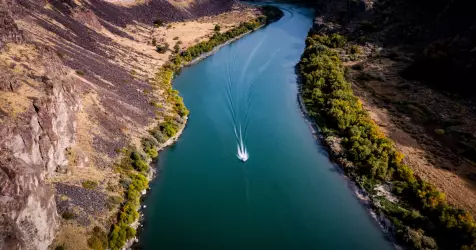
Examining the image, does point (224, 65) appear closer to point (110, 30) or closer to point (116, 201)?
point (110, 30)

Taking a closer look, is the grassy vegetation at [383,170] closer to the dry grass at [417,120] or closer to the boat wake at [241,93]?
the dry grass at [417,120]

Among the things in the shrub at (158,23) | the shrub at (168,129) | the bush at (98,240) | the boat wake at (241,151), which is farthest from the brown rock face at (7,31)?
the shrub at (158,23)

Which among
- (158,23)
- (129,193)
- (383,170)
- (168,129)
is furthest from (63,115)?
(158,23)

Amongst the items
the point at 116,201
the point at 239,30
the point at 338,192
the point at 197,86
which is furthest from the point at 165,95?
the point at 239,30

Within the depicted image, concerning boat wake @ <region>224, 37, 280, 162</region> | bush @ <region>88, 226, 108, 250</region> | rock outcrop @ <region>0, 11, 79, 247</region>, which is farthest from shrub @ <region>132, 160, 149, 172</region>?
boat wake @ <region>224, 37, 280, 162</region>

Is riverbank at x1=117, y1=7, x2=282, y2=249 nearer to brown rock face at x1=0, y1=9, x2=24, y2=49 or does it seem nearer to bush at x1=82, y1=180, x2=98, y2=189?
bush at x1=82, y1=180, x2=98, y2=189

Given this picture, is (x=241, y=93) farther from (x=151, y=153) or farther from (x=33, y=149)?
(x=33, y=149)

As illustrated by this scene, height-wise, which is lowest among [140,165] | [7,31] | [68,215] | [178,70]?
[140,165]
